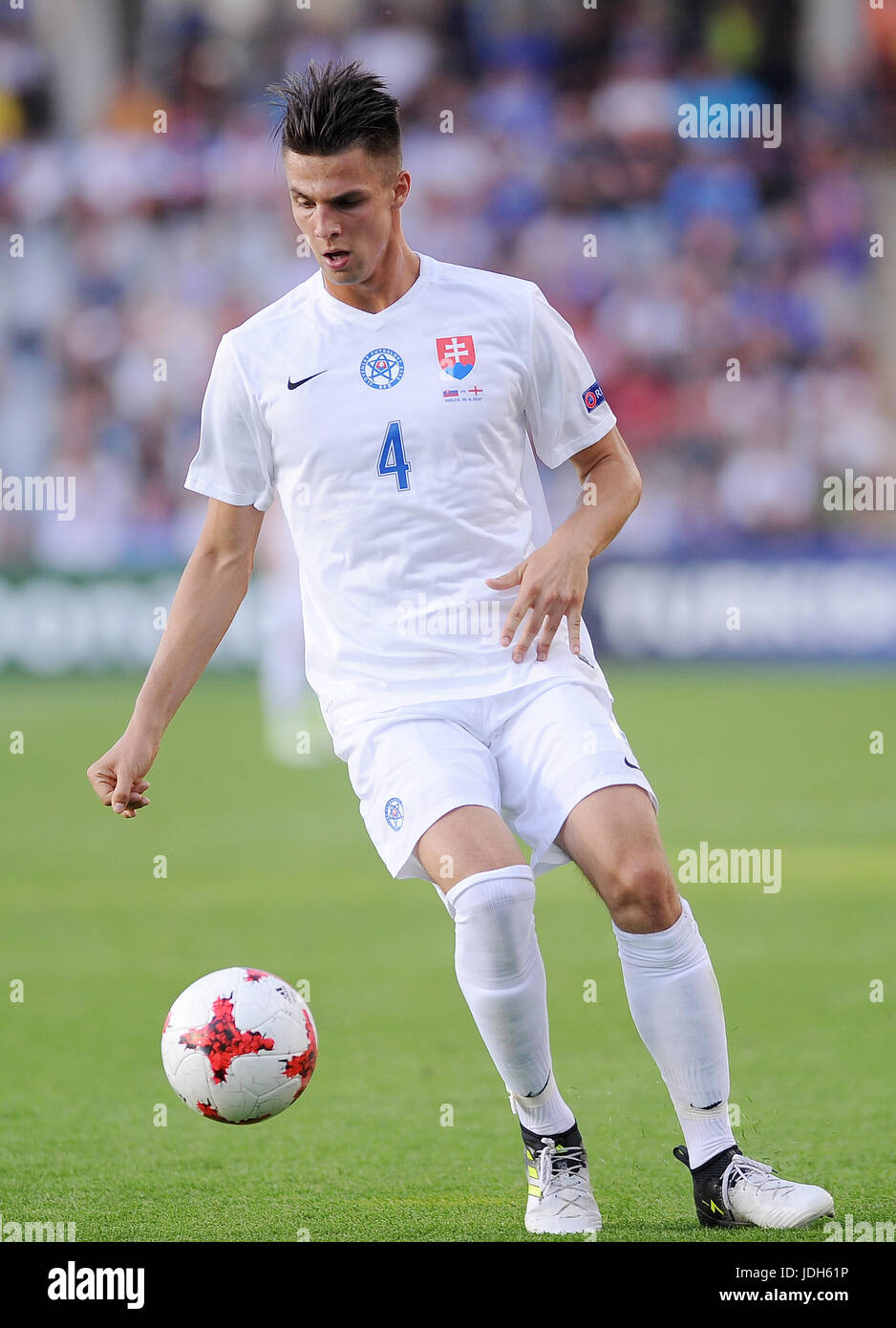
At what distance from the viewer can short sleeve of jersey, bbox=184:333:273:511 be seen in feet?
13.5

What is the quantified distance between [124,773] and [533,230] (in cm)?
1546

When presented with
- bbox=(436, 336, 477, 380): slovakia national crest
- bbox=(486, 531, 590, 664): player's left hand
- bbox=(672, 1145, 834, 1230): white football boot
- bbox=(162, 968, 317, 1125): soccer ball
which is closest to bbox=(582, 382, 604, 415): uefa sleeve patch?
bbox=(436, 336, 477, 380): slovakia national crest

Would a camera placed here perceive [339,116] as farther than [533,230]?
No

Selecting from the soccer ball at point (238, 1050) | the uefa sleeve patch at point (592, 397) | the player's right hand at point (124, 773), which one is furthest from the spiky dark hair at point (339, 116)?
the soccer ball at point (238, 1050)

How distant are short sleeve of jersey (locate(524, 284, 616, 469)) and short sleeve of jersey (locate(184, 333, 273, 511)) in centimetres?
62

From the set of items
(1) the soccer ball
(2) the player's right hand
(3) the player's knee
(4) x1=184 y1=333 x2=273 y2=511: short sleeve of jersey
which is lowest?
(1) the soccer ball

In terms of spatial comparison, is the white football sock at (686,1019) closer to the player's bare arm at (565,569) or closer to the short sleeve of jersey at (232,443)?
the player's bare arm at (565,569)

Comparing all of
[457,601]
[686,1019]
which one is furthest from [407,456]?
[686,1019]

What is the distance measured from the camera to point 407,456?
4.01m

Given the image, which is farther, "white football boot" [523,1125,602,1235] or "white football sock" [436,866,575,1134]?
"white football boot" [523,1125,602,1235]

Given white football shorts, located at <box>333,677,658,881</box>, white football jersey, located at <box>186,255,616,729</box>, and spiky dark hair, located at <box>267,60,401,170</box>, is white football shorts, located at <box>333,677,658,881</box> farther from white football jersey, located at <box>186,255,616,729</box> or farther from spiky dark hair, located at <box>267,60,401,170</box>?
spiky dark hair, located at <box>267,60,401,170</box>

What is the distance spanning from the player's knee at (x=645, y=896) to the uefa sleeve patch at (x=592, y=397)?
1091 millimetres

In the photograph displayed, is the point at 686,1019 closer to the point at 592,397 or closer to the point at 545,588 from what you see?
the point at 545,588

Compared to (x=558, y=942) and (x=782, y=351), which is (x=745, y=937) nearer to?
(x=558, y=942)
